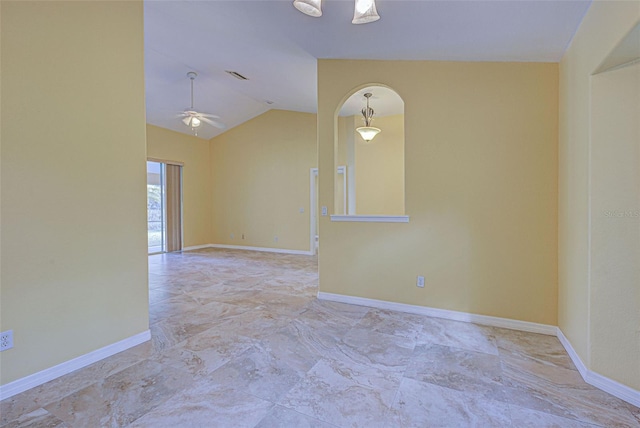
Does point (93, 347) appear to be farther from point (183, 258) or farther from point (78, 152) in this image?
point (183, 258)

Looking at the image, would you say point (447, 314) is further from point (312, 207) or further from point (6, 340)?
point (312, 207)

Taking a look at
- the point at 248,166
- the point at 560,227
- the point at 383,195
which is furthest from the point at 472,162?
the point at 248,166

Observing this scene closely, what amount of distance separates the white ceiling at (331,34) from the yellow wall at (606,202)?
365 millimetres

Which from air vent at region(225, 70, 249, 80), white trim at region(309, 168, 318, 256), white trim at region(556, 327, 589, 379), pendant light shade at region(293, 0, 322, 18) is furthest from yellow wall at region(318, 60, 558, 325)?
white trim at region(309, 168, 318, 256)

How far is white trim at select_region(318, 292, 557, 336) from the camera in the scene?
283 centimetres

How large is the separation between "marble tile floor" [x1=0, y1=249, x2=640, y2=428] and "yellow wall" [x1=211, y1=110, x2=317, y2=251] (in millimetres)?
4242

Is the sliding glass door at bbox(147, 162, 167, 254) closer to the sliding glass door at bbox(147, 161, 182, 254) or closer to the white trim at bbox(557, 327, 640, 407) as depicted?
the sliding glass door at bbox(147, 161, 182, 254)

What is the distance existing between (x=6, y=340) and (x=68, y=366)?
1.45 ft

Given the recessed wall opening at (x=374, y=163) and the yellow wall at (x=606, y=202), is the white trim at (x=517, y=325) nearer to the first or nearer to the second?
the yellow wall at (x=606, y=202)

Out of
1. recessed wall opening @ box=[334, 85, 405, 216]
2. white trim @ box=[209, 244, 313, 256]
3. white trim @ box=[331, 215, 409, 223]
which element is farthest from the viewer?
white trim @ box=[209, 244, 313, 256]

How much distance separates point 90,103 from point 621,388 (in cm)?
410

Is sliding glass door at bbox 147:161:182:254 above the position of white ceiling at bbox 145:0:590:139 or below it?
below

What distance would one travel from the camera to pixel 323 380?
81.0 inches

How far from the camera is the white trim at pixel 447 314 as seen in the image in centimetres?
283
